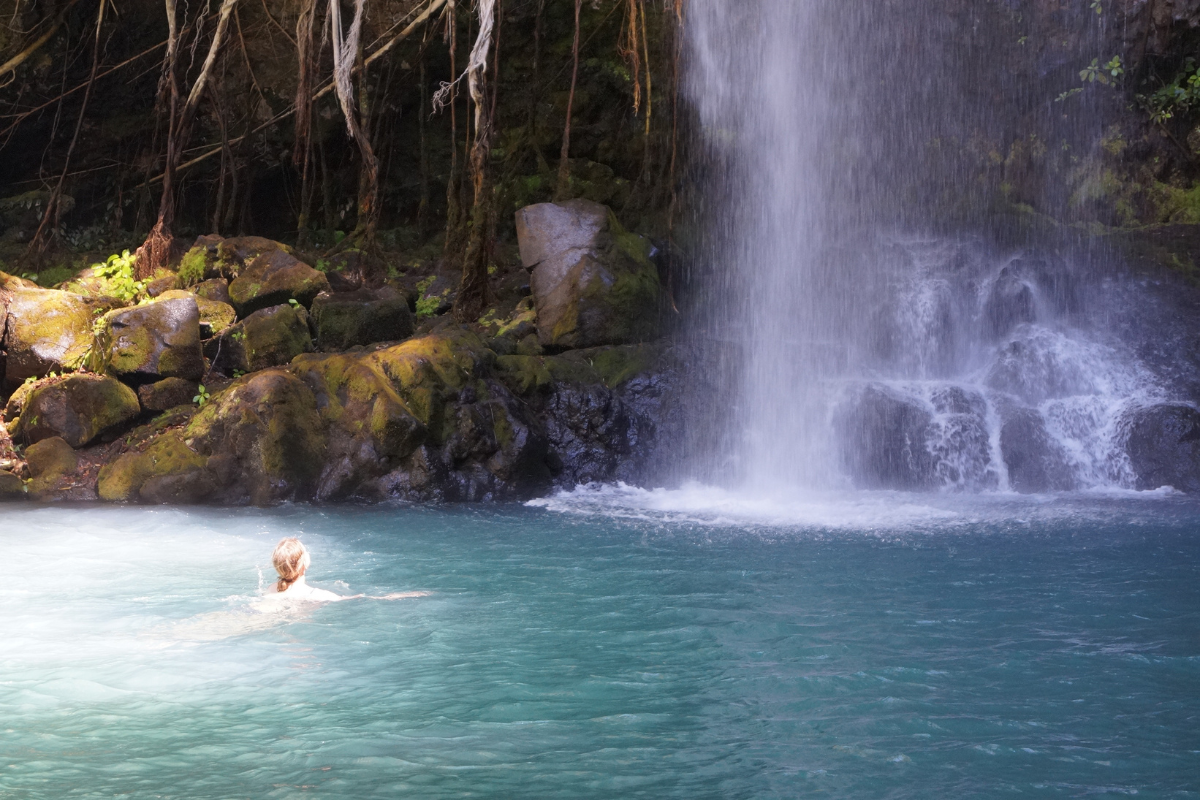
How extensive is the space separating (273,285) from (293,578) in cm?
757

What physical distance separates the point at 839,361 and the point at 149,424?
855 cm

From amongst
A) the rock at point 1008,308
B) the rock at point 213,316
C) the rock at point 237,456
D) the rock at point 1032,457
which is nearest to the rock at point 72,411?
the rock at point 237,456

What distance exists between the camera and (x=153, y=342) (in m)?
11.6

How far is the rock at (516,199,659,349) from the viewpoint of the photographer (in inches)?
506

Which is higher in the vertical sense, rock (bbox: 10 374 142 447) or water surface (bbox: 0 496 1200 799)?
rock (bbox: 10 374 142 447)

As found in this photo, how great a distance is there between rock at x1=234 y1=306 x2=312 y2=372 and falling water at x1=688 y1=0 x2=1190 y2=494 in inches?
214

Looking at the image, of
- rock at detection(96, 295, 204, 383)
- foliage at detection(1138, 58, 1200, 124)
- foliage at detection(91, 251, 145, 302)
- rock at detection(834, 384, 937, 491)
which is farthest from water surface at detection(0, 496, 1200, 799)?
foliage at detection(1138, 58, 1200, 124)

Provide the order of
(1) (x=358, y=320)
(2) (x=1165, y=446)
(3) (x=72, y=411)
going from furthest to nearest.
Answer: (1) (x=358, y=320) < (2) (x=1165, y=446) < (3) (x=72, y=411)

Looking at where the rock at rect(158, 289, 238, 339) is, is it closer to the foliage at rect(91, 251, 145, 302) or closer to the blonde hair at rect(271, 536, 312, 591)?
the foliage at rect(91, 251, 145, 302)

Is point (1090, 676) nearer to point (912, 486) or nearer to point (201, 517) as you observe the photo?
point (912, 486)

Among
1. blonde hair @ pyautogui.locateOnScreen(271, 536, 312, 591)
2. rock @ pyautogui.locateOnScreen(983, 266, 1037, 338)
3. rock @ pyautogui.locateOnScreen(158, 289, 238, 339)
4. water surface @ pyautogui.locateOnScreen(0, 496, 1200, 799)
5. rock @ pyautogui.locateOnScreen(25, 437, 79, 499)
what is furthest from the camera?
rock @ pyautogui.locateOnScreen(983, 266, 1037, 338)

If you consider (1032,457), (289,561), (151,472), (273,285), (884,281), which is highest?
(884,281)

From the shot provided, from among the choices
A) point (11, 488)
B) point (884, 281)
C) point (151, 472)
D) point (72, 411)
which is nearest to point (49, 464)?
point (11, 488)

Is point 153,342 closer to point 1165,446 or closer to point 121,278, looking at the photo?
point 121,278
